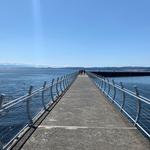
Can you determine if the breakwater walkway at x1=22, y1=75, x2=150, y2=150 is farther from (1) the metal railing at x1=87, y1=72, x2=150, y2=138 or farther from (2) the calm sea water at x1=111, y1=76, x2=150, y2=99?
(2) the calm sea water at x1=111, y1=76, x2=150, y2=99

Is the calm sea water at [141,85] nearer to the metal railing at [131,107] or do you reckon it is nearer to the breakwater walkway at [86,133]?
the metal railing at [131,107]

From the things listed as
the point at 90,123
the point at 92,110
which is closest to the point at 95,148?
the point at 90,123

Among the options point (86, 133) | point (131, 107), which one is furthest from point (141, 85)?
point (86, 133)

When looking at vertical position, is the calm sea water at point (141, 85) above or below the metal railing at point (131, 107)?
below

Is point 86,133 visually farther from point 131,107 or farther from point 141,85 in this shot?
point 141,85

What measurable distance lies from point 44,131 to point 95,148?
82.8 inches

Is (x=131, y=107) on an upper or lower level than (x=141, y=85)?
upper

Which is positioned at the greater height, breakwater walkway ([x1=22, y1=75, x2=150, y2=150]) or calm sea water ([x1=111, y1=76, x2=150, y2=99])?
breakwater walkway ([x1=22, y1=75, x2=150, y2=150])

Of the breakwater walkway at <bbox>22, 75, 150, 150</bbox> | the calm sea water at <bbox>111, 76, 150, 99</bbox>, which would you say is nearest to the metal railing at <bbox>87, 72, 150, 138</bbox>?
the breakwater walkway at <bbox>22, 75, 150, 150</bbox>

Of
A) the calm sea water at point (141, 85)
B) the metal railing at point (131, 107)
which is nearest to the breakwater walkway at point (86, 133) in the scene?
the metal railing at point (131, 107)

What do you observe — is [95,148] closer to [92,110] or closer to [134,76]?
[92,110]

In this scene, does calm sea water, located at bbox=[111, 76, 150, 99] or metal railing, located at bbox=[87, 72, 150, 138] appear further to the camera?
calm sea water, located at bbox=[111, 76, 150, 99]

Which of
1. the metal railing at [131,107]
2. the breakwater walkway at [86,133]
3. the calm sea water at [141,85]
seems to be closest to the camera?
the breakwater walkway at [86,133]

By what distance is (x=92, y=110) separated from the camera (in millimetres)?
12852
